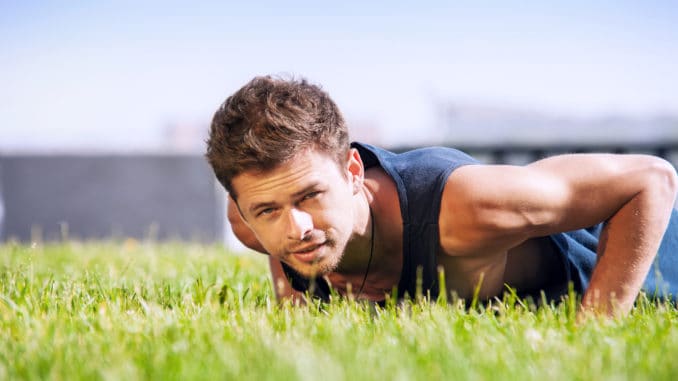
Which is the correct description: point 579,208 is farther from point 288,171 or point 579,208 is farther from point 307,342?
point 307,342

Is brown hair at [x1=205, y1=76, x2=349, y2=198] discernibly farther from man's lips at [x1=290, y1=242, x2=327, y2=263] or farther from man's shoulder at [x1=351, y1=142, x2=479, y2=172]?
man's lips at [x1=290, y1=242, x2=327, y2=263]

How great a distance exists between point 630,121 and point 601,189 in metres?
14.3

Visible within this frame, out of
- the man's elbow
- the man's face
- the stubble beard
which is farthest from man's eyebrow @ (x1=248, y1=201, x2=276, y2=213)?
the man's elbow

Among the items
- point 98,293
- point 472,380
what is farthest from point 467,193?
point 98,293

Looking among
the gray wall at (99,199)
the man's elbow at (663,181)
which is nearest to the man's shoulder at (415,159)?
the man's elbow at (663,181)

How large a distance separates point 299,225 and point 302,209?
0.09 m

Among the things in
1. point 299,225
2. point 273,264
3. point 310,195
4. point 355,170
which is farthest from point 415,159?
point 273,264

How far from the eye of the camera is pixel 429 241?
3.16 metres

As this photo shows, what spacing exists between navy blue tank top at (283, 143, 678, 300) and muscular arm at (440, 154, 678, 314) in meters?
0.07

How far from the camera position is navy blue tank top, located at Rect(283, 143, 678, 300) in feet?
10.3

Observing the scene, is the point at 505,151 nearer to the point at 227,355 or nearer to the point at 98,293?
the point at 98,293

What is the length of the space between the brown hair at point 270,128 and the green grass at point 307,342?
0.57m

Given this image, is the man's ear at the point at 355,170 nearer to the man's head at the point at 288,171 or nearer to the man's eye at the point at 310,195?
the man's head at the point at 288,171

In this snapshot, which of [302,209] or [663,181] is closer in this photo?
[302,209]
